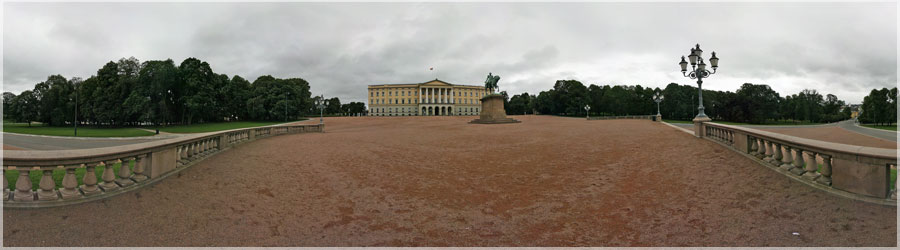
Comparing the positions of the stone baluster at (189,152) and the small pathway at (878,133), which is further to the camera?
the small pathway at (878,133)

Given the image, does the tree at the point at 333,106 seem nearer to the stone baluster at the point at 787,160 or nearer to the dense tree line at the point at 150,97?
the dense tree line at the point at 150,97

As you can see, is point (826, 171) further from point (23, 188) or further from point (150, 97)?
point (150, 97)

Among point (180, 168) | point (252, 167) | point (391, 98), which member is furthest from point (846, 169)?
point (391, 98)

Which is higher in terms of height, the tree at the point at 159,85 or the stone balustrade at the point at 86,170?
the tree at the point at 159,85

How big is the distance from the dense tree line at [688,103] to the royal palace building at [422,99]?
2861 cm

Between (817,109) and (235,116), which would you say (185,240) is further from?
(817,109)

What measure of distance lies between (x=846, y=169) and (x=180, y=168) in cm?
1036

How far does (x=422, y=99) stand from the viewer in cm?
9644

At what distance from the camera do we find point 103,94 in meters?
37.8

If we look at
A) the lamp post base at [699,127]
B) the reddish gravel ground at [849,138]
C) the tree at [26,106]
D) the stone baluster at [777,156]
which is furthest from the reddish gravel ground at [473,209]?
the tree at [26,106]

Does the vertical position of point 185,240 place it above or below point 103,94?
below

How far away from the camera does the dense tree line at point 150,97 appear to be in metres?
37.2

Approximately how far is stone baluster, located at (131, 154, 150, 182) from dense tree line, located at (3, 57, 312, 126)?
139 feet

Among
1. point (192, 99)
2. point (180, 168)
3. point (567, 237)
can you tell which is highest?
point (192, 99)
